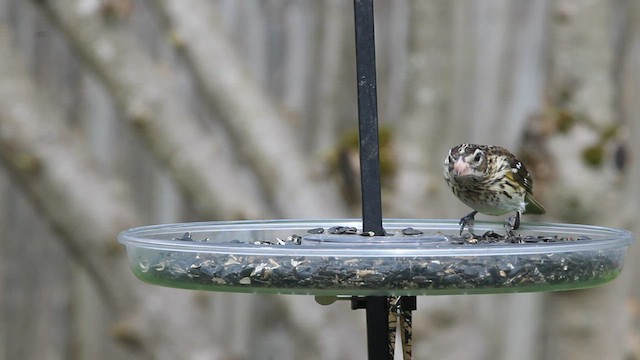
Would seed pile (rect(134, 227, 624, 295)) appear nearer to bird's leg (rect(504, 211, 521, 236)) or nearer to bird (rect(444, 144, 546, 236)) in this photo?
bird's leg (rect(504, 211, 521, 236))

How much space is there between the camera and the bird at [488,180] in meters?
3.06

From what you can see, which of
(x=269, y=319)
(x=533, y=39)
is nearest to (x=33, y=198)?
(x=269, y=319)

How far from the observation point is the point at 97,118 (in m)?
6.18

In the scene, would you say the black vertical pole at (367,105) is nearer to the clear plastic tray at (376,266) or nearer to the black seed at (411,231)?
the clear plastic tray at (376,266)

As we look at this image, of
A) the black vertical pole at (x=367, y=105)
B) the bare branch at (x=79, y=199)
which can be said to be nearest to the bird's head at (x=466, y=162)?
the black vertical pole at (x=367, y=105)

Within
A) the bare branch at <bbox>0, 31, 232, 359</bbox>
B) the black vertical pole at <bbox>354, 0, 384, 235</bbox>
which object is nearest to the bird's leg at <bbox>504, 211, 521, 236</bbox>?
the black vertical pole at <bbox>354, 0, 384, 235</bbox>

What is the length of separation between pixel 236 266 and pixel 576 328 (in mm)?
2507

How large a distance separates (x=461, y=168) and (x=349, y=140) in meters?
1.54

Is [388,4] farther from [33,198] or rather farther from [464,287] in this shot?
[464,287]

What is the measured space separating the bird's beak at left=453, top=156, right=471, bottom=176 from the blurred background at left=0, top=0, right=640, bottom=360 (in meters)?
0.99

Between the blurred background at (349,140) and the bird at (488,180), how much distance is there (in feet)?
2.56

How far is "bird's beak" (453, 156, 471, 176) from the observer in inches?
118

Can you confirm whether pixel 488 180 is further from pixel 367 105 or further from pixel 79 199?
pixel 79 199

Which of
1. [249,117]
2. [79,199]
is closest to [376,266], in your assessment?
[249,117]
